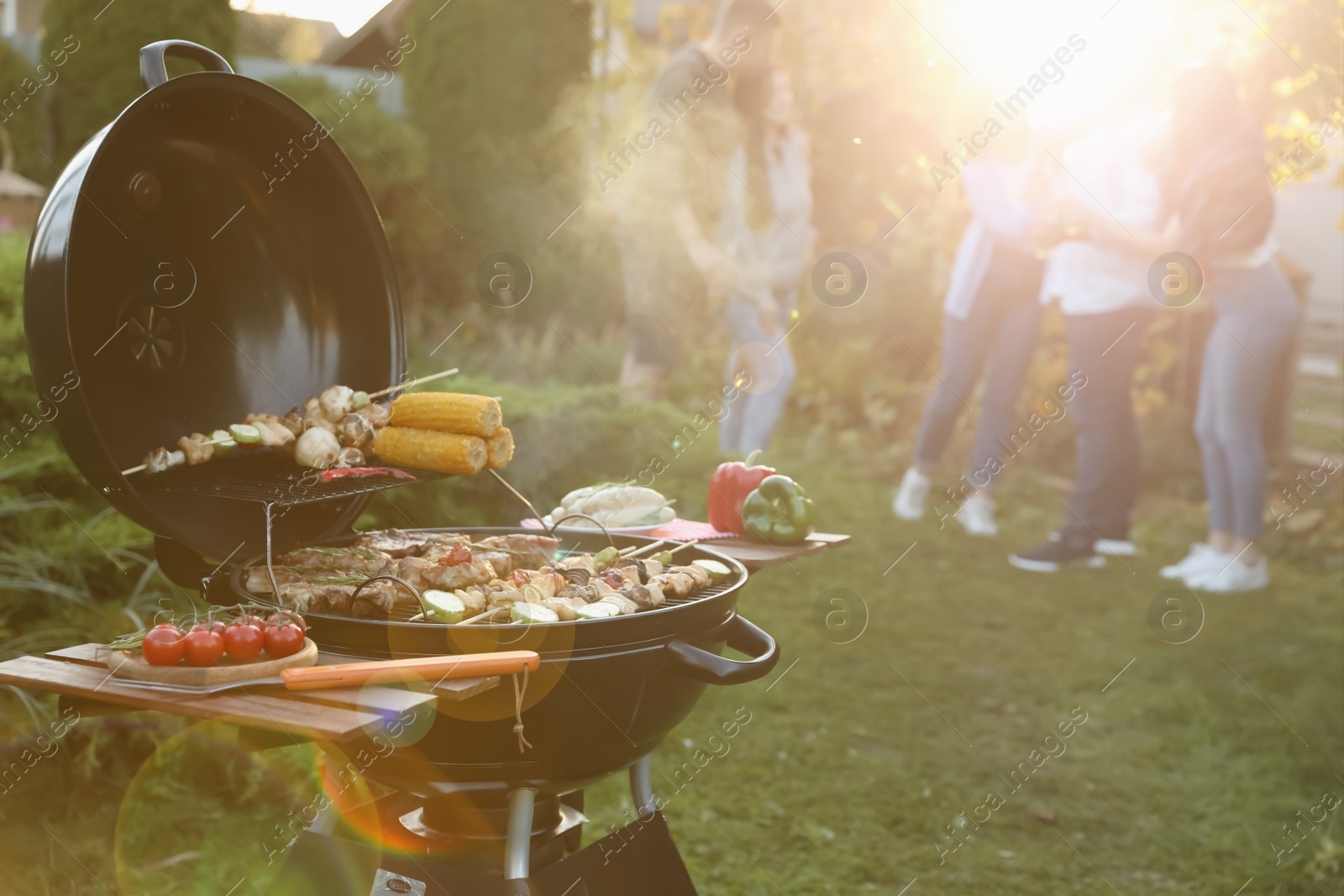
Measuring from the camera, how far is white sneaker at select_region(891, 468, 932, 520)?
8.34 m

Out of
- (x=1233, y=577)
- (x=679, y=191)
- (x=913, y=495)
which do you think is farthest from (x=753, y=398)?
(x=1233, y=577)

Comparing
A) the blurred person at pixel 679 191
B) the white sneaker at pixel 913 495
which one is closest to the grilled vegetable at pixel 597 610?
the blurred person at pixel 679 191

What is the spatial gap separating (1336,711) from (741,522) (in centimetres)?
343

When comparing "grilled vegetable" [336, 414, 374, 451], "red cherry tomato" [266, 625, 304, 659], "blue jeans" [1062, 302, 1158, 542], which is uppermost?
"grilled vegetable" [336, 414, 374, 451]

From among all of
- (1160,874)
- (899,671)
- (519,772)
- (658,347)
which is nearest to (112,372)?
(519,772)

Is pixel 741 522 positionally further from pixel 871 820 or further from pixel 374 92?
pixel 374 92

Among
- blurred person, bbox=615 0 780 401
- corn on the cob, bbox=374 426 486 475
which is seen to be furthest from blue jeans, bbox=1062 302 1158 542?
corn on the cob, bbox=374 426 486 475

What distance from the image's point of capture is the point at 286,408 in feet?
8.91

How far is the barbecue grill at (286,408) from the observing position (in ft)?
6.85

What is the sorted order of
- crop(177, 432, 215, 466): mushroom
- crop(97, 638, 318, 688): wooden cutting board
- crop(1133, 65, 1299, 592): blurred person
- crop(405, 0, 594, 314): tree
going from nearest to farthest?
crop(97, 638, 318, 688): wooden cutting board
crop(177, 432, 215, 466): mushroom
crop(1133, 65, 1299, 592): blurred person
crop(405, 0, 594, 314): tree

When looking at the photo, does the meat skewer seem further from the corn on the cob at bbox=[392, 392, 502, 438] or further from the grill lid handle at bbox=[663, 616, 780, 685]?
the grill lid handle at bbox=[663, 616, 780, 685]

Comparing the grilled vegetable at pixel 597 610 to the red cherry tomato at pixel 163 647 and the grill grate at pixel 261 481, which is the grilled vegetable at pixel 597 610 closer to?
the grill grate at pixel 261 481

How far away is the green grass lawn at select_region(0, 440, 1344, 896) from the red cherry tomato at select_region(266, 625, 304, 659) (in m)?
2.07

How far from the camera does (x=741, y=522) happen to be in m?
3.49
